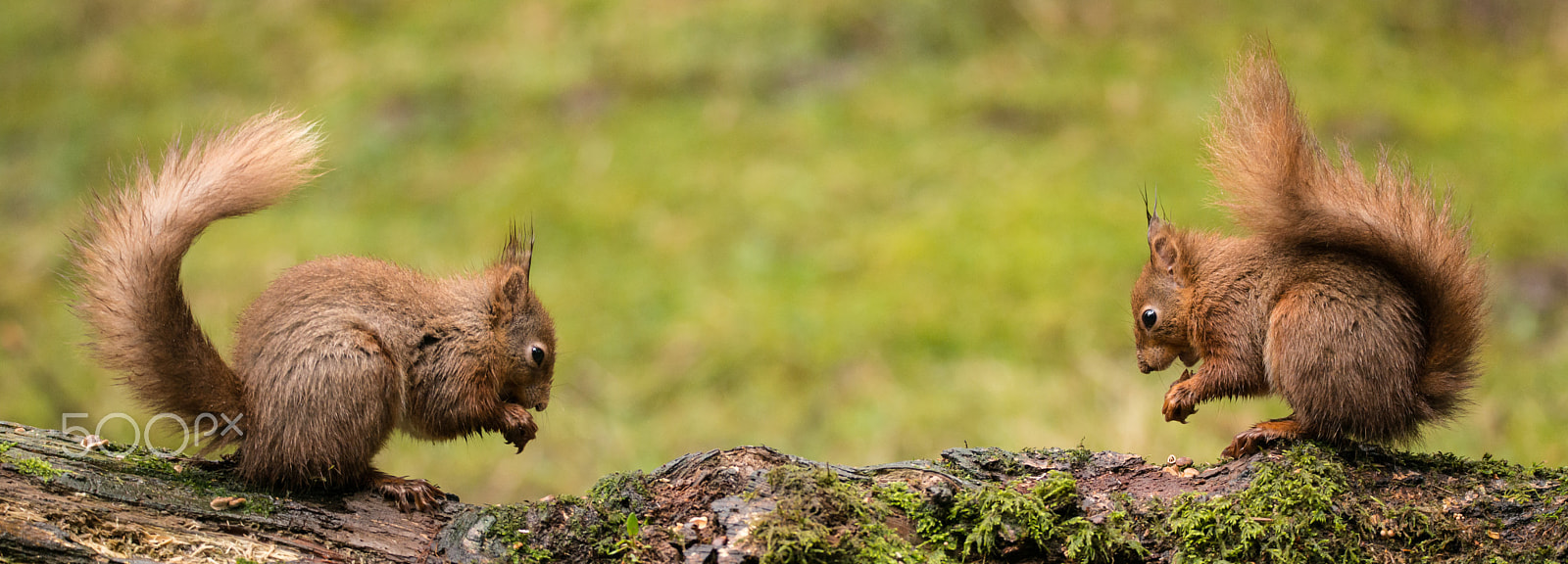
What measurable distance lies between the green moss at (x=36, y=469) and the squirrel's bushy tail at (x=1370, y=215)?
3.17 m

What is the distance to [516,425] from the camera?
139 inches

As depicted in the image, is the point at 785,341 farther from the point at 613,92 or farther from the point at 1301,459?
the point at 1301,459

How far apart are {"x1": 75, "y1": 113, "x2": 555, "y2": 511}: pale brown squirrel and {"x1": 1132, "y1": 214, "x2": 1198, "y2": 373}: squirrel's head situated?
217 centimetres

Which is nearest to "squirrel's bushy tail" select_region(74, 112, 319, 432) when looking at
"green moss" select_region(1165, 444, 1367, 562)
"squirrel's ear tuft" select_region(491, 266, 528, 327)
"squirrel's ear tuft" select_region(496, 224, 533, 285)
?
"squirrel's ear tuft" select_region(491, 266, 528, 327)

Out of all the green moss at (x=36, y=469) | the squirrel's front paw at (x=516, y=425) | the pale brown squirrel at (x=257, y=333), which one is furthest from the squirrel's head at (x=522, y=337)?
the green moss at (x=36, y=469)

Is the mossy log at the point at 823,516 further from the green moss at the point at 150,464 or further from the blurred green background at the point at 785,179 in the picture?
the blurred green background at the point at 785,179

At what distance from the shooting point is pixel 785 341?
21.0 feet

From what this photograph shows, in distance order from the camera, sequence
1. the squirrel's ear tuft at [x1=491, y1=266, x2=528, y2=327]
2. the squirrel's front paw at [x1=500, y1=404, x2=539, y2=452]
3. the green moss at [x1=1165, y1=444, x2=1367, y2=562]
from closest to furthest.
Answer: the green moss at [x1=1165, y1=444, x2=1367, y2=562], the squirrel's front paw at [x1=500, y1=404, x2=539, y2=452], the squirrel's ear tuft at [x1=491, y1=266, x2=528, y2=327]

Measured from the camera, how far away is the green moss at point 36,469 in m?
2.80

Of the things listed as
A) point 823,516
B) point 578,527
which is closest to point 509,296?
point 578,527

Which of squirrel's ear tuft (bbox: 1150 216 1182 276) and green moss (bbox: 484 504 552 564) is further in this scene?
squirrel's ear tuft (bbox: 1150 216 1182 276)

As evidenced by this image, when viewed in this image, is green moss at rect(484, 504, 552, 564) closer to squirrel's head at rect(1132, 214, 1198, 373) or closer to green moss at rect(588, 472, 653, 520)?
green moss at rect(588, 472, 653, 520)

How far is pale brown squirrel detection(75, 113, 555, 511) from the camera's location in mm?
3055

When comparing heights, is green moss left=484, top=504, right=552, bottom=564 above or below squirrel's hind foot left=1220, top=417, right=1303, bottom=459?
below
